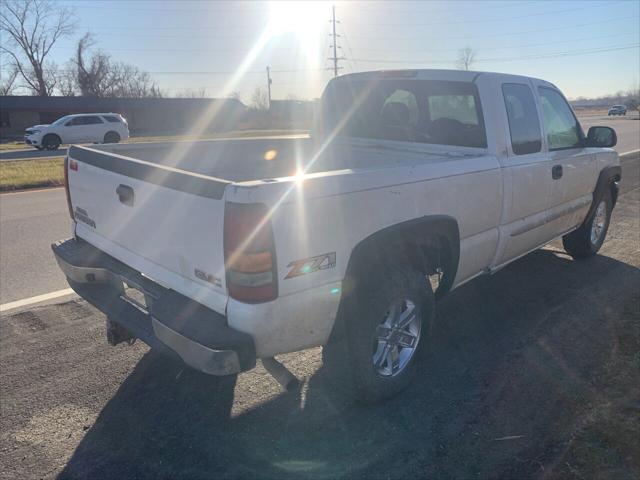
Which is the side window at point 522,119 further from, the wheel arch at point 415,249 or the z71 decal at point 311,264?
the z71 decal at point 311,264

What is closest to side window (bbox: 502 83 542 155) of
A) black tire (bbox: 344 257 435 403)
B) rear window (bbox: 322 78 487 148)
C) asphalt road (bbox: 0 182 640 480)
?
rear window (bbox: 322 78 487 148)

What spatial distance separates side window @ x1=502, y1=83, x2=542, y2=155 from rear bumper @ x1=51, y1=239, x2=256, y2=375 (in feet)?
9.38

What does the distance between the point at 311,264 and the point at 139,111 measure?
206 ft

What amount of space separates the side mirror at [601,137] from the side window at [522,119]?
3.82 ft

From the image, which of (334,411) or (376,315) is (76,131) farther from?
(376,315)

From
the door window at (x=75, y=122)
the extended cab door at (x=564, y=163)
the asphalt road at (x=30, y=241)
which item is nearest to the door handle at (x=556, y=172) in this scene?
the extended cab door at (x=564, y=163)

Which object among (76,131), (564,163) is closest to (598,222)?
(564,163)

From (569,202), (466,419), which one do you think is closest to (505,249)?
(569,202)

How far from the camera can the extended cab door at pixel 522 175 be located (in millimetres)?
4199

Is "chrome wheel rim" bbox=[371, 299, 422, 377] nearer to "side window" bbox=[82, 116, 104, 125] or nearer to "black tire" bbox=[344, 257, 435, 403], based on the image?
"black tire" bbox=[344, 257, 435, 403]

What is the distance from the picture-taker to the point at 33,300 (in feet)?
16.3

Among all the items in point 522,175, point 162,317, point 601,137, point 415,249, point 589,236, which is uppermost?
point 601,137

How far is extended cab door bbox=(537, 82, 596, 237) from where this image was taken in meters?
4.87

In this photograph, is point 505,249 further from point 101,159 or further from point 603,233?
point 101,159
